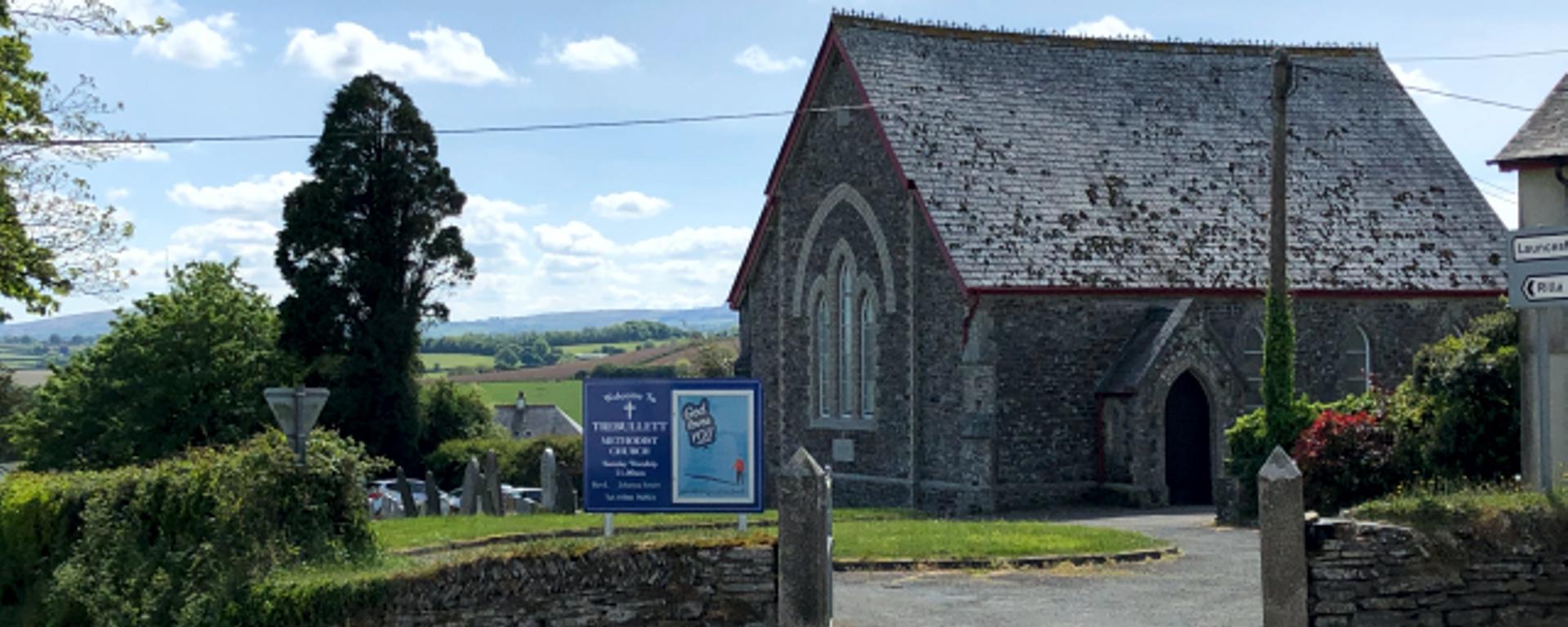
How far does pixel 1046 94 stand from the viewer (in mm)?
35312

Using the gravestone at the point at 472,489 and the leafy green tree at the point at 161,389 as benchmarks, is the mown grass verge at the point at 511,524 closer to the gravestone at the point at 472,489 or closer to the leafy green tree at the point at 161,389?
the gravestone at the point at 472,489

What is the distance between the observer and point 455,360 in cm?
16150

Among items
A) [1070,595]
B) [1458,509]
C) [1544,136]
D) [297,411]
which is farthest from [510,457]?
[1458,509]

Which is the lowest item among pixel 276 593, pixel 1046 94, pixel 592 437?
pixel 276 593

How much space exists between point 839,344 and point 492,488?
831 cm

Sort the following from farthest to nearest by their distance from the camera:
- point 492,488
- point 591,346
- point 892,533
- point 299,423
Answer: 1. point 591,346
2. point 492,488
3. point 892,533
4. point 299,423

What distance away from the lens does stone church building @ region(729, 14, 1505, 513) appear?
31.5 metres

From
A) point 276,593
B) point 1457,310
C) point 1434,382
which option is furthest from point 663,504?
point 1457,310

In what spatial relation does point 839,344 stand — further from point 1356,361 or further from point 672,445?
point 672,445

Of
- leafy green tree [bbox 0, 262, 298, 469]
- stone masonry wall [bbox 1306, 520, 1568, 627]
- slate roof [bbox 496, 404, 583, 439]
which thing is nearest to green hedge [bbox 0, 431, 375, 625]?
stone masonry wall [bbox 1306, 520, 1568, 627]

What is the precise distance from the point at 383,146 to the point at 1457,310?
31508 millimetres

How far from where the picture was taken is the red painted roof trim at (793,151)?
3180 cm

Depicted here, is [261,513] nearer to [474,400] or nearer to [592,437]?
[592,437]

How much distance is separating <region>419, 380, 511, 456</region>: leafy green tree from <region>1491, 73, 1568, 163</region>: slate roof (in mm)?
41683
